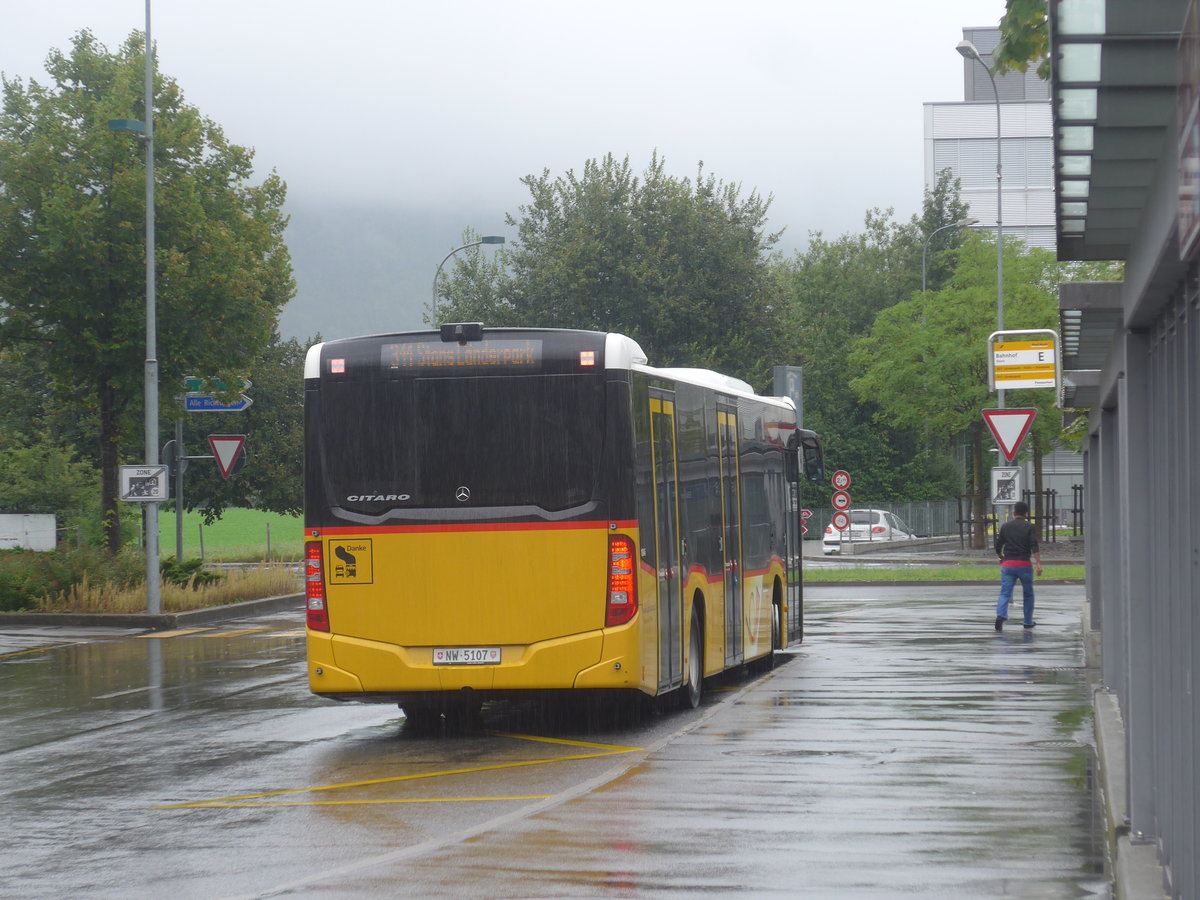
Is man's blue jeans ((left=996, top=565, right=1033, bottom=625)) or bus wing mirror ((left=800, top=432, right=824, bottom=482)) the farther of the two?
man's blue jeans ((left=996, top=565, right=1033, bottom=625))

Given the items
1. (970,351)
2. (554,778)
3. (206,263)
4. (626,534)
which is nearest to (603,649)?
(626,534)

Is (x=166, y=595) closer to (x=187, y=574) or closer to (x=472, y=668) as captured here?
(x=187, y=574)

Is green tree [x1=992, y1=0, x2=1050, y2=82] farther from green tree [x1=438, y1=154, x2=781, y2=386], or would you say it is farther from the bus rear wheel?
green tree [x1=438, y1=154, x2=781, y2=386]

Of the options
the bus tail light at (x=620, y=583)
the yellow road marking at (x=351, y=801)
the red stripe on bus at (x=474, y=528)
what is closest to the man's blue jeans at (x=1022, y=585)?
the bus tail light at (x=620, y=583)

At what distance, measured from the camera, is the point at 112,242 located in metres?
30.8

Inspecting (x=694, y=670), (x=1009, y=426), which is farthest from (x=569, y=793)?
(x=1009, y=426)

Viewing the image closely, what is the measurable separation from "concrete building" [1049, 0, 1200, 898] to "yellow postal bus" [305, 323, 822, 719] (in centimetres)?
451

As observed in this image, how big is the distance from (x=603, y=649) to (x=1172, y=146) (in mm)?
7855

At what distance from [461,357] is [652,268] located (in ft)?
144

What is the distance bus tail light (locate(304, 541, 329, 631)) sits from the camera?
13.2m

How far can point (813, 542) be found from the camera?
71.9m

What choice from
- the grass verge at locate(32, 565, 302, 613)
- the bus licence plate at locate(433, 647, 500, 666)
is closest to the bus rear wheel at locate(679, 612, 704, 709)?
the bus licence plate at locate(433, 647, 500, 666)

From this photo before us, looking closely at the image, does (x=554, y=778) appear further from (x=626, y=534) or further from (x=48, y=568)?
(x=48, y=568)

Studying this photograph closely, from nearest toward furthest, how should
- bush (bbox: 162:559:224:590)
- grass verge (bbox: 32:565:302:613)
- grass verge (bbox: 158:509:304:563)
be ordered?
grass verge (bbox: 32:565:302:613) → bush (bbox: 162:559:224:590) → grass verge (bbox: 158:509:304:563)
